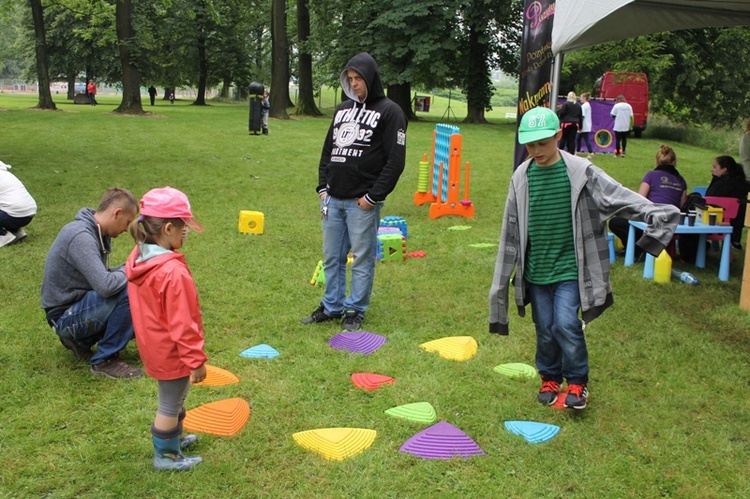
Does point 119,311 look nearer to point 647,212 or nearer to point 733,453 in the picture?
point 647,212

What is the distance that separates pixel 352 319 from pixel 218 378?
4.50 feet

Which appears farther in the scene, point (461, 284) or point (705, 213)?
point (705, 213)

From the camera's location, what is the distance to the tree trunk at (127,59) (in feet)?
78.4

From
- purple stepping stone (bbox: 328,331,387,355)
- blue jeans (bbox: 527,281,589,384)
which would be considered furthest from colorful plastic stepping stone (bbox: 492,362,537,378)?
purple stepping stone (bbox: 328,331,387,355)

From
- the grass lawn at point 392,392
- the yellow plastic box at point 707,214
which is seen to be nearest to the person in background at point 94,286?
the grass lawn at point 392,392

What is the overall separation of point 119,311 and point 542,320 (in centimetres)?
269

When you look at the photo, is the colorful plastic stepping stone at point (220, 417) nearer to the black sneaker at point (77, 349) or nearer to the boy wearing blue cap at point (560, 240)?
the black sneaker at point (77, 349)

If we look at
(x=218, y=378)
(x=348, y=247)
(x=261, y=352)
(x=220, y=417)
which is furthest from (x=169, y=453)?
(x=348, y=247)

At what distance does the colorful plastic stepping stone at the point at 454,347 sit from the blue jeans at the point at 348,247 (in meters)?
0.70

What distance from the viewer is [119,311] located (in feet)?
14.2

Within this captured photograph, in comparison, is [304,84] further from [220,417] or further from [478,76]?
[220,417]

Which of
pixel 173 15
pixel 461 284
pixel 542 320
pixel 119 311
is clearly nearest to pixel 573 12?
pixel 461 284

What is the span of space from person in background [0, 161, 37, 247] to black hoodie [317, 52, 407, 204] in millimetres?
4274

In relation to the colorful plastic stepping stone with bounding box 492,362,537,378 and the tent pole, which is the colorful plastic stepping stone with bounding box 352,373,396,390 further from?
the tent pole
